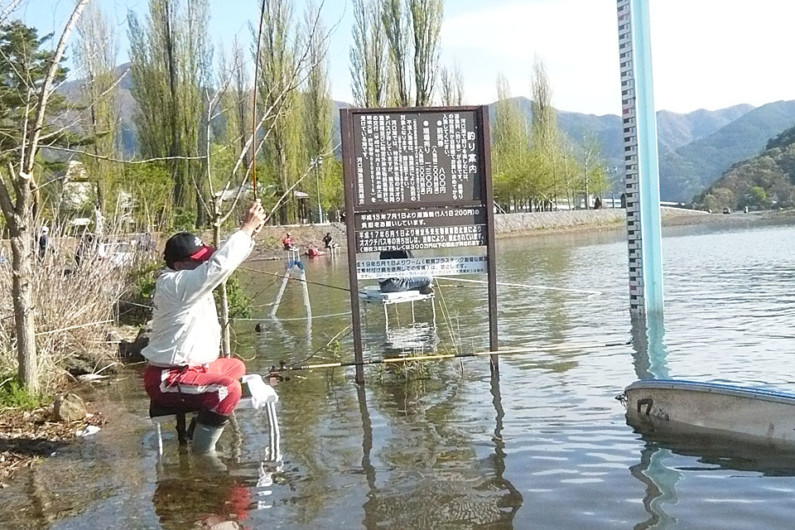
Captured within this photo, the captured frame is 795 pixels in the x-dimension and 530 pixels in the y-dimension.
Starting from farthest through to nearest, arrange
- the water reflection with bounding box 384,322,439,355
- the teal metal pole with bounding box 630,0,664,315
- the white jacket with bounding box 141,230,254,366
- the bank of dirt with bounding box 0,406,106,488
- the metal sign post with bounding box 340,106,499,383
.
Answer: the teal metal pole with bounding box 630,0,664,315 < the water reflection with bounding box 384,322,439,355 < the metal sign post with bounding box 340,106,499,383 < the bank of dirt with bounding box 0,406,106,488 < the white jacket with bounding box 141,230,254,366

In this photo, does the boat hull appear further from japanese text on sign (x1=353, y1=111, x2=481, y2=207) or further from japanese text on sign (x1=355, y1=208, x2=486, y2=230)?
japanese text on sign (x1=353, y1=111, x2=481, y2=207)

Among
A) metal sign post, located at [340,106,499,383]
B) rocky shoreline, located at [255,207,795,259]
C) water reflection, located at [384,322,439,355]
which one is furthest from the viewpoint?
rocky shoreline, located at [255,207,795,259]

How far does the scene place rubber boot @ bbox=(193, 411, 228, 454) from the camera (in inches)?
225

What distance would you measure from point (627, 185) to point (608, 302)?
362cm

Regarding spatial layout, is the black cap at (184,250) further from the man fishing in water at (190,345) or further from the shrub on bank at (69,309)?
the shrub on bank at (69,309)

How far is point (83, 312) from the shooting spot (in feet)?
31.2

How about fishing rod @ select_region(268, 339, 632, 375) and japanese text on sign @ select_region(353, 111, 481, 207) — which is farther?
fishing rod @ select_region(268, 339, 632, 375)

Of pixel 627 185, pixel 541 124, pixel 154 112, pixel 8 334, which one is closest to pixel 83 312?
pixel 8 334

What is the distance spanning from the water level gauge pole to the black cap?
7.84 metres

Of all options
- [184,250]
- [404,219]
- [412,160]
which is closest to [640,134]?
[412,160]

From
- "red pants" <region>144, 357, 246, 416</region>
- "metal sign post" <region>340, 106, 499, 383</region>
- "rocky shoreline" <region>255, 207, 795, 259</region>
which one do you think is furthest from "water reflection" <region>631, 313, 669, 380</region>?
"rocky shoreline" <region>255, 207, 795, 259</region>

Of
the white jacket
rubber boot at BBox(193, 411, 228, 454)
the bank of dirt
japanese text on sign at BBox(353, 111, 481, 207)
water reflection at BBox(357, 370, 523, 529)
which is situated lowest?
water reflection at BBox(357, 370, 523, 529)

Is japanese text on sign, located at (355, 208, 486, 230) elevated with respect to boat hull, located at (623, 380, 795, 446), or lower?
elevated

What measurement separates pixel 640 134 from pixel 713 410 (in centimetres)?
662
